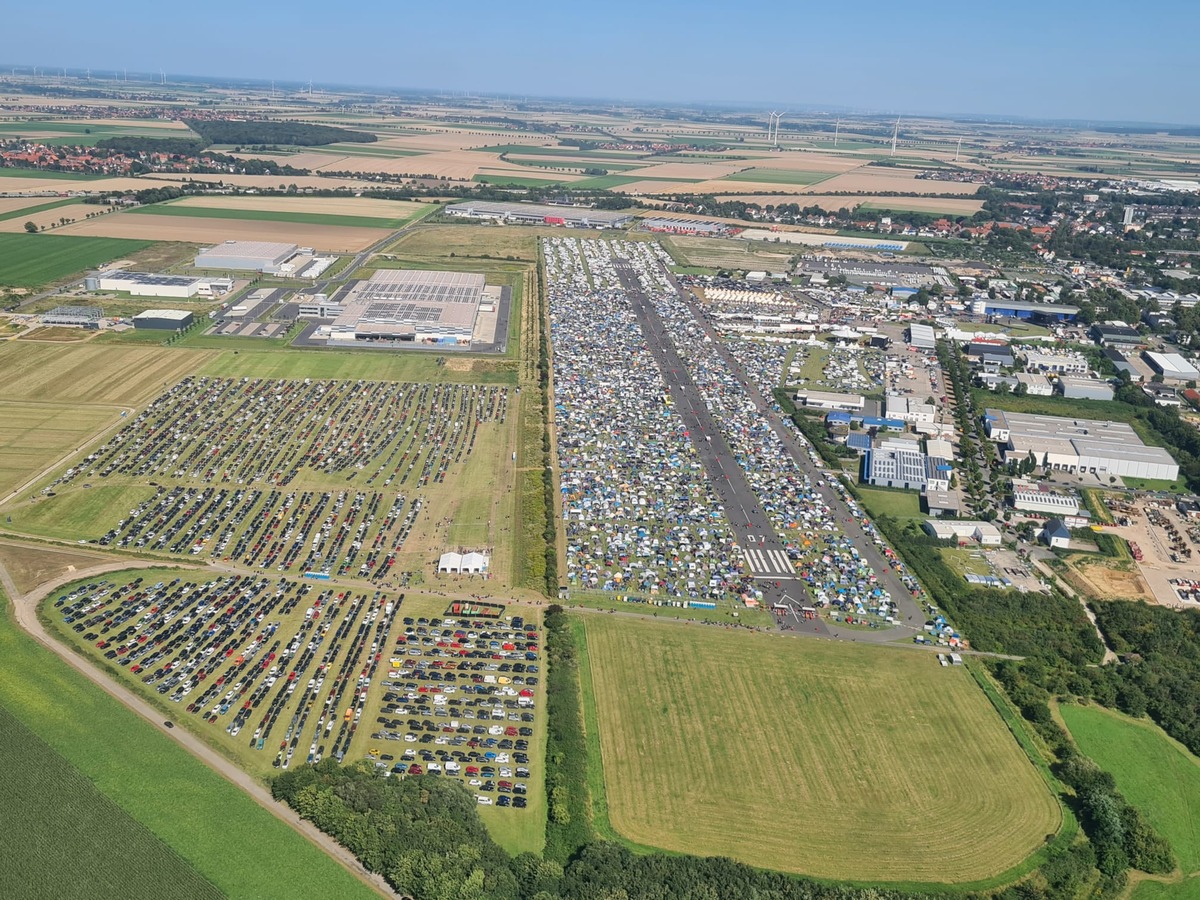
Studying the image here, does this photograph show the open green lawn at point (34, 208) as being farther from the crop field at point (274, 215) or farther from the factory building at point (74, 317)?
the factory building at point (74, 317)

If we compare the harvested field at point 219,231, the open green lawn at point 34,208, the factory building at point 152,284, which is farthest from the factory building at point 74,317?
the open green lawn at point 34,208

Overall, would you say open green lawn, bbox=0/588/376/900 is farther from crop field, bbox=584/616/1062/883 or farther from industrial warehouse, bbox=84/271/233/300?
industrial warehouse, bbox=84/271/233/300

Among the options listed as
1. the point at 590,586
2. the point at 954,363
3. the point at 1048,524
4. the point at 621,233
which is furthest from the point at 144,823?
the point at 621,233

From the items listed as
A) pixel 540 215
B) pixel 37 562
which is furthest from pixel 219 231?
pixel 37 562

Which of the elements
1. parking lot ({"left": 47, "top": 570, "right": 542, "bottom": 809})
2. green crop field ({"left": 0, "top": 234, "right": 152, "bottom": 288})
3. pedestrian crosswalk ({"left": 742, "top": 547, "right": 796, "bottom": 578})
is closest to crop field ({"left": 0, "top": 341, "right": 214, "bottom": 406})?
green crop field ({"left": 0, "top": 234, "right": 152, "bottom": 288})

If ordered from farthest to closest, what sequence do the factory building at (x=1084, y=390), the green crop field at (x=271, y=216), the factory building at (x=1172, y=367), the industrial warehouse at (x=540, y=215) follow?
1. the industrial warehouse at (x=540, y=215)
2. the green crop field at (x=271, y=216)
3. the factory building at (x=1172, y=367)
4. the factory building at (x=1084, y=390)

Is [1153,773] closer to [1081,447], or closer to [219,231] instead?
[1081,447]
